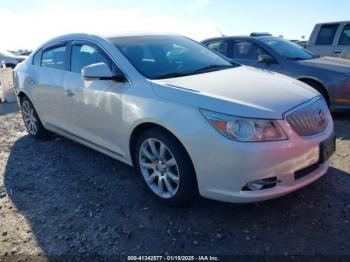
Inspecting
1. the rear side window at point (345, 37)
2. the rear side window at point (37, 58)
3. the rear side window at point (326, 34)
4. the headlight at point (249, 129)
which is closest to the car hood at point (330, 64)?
the rear side window at point (345, 37)

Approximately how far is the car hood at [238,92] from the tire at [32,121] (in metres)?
2.83

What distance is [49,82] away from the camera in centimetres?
475

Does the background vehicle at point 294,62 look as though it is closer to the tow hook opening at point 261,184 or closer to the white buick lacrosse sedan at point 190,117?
the white buick lacrosse sedan at point 190,117

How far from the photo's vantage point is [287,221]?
3100 millimetres

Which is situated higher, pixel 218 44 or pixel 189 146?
pixel 218 44

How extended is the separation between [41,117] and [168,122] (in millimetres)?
2861

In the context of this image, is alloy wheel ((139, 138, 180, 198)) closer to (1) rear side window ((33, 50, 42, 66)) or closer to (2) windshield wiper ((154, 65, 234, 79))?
(2) windshield wiper ((154, 65, 234, 79))

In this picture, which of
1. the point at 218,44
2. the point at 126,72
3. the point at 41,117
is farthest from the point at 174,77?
the point at 218,44

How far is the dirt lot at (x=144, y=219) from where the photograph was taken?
285 centimetres

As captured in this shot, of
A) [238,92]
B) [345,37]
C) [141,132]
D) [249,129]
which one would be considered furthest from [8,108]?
[345,37]

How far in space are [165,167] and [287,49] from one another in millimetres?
4589

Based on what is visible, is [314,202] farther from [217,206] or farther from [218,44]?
[218,44]

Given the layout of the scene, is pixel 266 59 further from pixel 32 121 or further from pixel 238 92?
pixel 32 121

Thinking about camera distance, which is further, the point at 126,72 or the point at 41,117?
the point at 41,117
